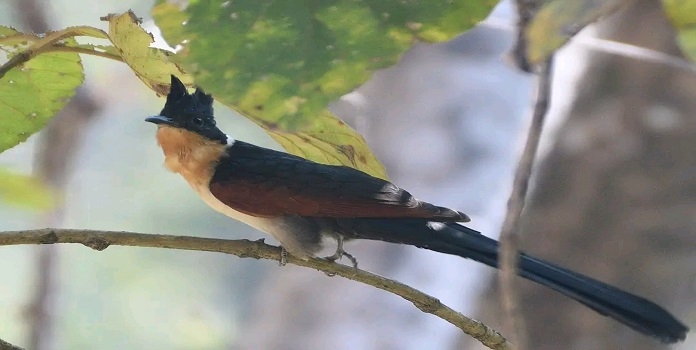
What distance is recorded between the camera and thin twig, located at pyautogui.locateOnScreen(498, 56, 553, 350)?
2.35ft

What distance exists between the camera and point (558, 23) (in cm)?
73

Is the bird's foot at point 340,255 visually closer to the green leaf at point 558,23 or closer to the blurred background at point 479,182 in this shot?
the blurred background at point 479,182

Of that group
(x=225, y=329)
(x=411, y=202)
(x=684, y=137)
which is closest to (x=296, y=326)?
(x=225, y=329)

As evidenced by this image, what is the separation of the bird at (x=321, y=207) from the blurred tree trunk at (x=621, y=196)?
72.8 inches

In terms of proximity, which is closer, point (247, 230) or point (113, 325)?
point (113, 325)

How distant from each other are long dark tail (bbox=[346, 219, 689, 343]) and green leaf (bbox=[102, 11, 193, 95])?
75cm

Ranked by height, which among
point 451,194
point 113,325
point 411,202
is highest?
point 451,194

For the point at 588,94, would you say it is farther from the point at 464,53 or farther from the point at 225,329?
the point at 225,329

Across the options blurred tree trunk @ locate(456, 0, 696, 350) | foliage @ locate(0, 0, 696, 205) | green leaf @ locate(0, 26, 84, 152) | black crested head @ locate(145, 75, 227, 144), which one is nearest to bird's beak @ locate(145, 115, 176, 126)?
black crested head @ locate(145, 75, 227, 144)

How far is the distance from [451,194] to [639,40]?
3.92 feet

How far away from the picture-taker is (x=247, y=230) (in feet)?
20.6

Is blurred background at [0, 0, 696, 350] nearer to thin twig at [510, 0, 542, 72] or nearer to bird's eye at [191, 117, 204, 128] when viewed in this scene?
bird's eye at [191, 117, 204, 128]

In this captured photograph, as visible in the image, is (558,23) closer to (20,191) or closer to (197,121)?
(197,121)

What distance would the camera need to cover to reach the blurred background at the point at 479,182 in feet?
11.2
